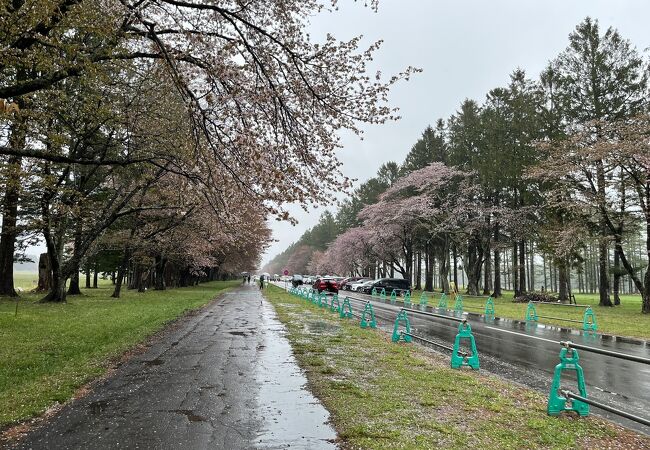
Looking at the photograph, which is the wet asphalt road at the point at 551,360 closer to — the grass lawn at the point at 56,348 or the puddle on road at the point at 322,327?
the puddle on road at the point at 322,327

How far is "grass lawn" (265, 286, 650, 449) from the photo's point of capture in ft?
15.6

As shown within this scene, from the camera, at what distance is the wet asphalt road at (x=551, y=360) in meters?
7.26

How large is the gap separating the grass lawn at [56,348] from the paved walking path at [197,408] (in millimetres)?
527

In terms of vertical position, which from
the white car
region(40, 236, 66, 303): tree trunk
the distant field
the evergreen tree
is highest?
the evergreen tree

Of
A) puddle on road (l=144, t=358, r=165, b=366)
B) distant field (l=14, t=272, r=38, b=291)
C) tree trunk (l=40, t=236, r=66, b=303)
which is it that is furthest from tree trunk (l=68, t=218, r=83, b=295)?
puddle on road (l=144, t=358, r=165, b=366)

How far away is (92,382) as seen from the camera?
24.0 ft

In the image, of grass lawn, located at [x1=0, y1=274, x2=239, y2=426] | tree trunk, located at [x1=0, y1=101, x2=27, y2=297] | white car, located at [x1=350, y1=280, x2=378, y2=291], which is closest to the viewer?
grass lawn, located at [x1=0, y1=274, x2=239, y2=426]

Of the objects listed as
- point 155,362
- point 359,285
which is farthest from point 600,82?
point 155,362

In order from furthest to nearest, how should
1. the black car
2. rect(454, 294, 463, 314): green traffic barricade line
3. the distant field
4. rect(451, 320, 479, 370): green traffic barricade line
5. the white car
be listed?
the distant field
the white car
the black car
rect(454, 294, 463, 314): green traffic barricade line
rect(451, 320, 479, 370): green traffic barricade line

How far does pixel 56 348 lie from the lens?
10.2 metres

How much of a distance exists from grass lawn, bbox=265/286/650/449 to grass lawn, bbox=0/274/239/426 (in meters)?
3.91

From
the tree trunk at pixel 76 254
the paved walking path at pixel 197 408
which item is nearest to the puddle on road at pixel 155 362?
the paved walking path at pixel 197 408

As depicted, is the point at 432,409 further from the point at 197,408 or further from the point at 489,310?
the point at 489,310

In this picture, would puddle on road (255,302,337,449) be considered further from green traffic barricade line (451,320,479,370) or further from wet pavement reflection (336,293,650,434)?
wet pavement reflection (336,293,650,434)
